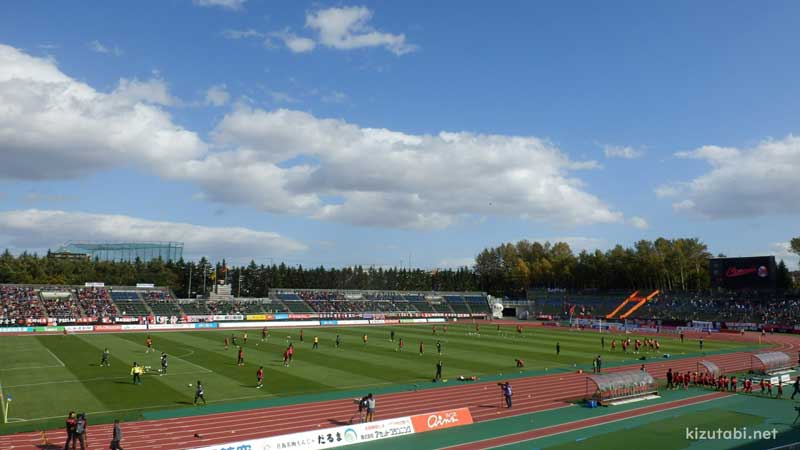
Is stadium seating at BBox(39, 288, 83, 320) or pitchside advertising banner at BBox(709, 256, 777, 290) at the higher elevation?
pitchside advertising banner at BBox(709, 256, 777, 290)

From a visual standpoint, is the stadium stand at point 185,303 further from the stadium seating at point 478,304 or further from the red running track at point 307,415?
the red running track at point 307,415

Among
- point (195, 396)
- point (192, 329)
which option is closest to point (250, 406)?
point (195, 396)

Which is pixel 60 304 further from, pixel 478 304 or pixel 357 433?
pixel 478 304

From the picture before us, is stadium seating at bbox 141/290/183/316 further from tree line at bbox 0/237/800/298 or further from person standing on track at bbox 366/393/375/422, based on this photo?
person standing on track at bbox 366/393/375/422

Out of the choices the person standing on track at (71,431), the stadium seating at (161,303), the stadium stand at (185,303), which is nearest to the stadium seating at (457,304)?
the stadium stand at (185,303)

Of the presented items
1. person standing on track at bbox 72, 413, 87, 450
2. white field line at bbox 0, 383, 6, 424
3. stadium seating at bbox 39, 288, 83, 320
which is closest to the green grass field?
white field line at bbox 0, 383, 6, 424

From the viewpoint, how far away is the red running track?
73.8ft

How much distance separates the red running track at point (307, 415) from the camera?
2250 centimetres

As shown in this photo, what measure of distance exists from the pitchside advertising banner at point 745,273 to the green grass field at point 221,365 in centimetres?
2883

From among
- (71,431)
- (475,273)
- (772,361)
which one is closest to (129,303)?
(71,431)

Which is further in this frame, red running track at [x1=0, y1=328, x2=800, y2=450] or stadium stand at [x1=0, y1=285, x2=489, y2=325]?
stadium stand at [x1=0, y1=285, x2=489, y2=325]

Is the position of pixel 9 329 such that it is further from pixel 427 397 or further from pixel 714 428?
pixel 714 428

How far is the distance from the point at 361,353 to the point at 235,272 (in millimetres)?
115171

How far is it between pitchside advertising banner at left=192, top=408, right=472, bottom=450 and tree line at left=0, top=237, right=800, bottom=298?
9932cm
